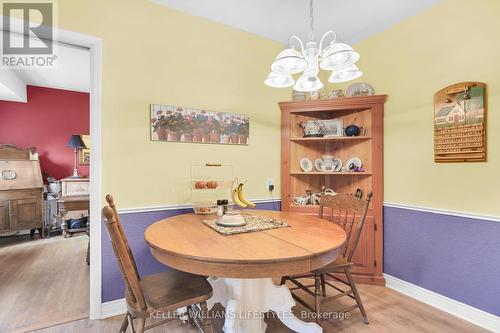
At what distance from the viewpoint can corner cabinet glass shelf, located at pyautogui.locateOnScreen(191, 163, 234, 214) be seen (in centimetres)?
221

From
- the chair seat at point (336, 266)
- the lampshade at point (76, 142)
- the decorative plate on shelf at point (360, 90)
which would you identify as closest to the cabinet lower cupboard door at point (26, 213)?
the lampshade at point (76, 142)

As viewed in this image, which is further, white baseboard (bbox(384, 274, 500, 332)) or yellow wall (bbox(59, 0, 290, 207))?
yellow wall (bbox(59, 0, 290, 207))

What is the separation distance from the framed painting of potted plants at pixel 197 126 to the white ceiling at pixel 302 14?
90cm

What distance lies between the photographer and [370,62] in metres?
2.74

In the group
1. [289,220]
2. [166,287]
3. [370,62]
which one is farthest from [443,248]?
[166,287]

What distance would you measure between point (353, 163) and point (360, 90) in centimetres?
79

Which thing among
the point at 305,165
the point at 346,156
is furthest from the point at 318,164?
the point at 346,156

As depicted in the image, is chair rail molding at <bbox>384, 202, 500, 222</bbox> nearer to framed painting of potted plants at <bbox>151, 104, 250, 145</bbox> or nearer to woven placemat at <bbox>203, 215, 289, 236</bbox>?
woven placemat at <bbox>203, 215, 289, 236</bbox>

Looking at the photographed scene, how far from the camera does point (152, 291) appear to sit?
1381 millimetres

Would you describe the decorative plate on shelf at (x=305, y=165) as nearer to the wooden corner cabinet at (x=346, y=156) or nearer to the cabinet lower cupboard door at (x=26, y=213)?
the wooden corner cabinet at (x=346, y=156)

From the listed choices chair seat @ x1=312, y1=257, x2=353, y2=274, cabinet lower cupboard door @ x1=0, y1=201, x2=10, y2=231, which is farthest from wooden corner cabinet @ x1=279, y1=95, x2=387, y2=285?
cabinet lower cupboard door @ x1=0, y1=201, x2=10, y2=231

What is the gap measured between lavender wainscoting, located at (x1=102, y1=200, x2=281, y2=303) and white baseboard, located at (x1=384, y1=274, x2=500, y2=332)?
2168 millimetres

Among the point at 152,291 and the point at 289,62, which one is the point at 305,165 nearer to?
the point at 289,62

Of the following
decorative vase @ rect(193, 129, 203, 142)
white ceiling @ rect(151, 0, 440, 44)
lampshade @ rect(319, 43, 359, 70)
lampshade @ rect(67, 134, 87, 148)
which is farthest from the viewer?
lampshade @ rect(67, 134, 87, 148)
